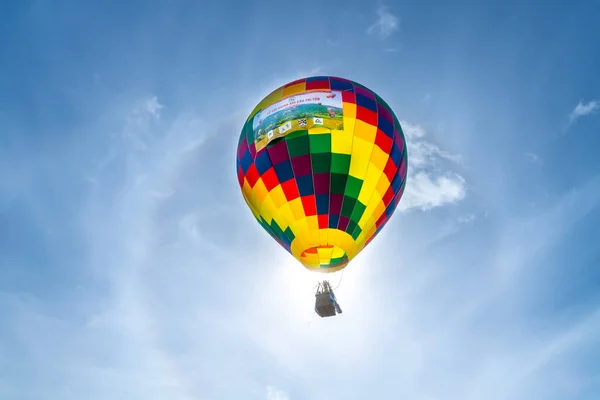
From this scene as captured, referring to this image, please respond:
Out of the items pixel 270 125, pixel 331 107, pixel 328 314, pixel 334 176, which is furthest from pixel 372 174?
pixel 328 314

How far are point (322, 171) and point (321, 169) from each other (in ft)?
0.25

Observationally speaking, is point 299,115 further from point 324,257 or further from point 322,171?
point 324,257

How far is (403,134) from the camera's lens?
2072 cm

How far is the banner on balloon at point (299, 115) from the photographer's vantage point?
1770 centimetres

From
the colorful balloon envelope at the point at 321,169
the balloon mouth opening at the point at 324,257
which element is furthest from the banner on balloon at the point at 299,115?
the balloon mouth opening at the point at 324,257

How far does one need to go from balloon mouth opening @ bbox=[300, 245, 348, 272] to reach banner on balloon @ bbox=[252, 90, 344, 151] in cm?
408

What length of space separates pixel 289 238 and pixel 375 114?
18.2 feet

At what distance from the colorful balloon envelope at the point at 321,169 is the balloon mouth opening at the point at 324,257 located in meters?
0.03

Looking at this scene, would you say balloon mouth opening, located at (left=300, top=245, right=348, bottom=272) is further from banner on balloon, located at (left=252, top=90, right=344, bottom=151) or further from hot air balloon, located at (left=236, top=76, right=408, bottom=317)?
banner on balloon, located at (left=252, top=90, right=344, bottom=151)

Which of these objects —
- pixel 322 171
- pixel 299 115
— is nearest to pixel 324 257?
pixel 322 171

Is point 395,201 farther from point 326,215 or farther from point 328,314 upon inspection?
point 328,314

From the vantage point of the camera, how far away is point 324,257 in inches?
696

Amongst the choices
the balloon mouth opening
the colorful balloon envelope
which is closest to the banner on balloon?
the colorful balloon envelope

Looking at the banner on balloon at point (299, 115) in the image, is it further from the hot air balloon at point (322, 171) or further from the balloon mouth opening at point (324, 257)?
the balloon mouth opening at point (324, 257)
